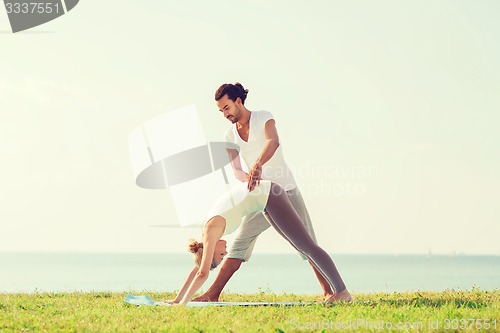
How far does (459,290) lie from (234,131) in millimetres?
4250

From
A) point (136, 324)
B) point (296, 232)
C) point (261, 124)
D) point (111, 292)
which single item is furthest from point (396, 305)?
Result: point (111, 292)

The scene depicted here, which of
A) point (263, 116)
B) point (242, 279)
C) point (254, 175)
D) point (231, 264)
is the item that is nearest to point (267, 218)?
point (254, 175)

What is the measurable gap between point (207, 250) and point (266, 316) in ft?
3.96

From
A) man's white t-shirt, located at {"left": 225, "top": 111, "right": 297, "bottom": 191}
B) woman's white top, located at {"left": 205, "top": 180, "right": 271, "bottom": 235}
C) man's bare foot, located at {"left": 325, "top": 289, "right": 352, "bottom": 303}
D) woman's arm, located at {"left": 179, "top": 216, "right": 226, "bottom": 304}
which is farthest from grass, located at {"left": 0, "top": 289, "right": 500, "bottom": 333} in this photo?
man's white t-shirt, located at {"left": 225, "top": 111, "right": 297, "bottom": 191}

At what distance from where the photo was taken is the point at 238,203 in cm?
812

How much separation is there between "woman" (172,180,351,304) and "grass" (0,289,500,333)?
0.45 metres

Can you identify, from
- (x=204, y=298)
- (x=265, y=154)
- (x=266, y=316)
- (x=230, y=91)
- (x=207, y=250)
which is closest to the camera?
(x=266, y=316)

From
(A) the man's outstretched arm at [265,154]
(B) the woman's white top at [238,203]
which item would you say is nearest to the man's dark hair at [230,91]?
(A) the man's outstretched arm at [265,154]

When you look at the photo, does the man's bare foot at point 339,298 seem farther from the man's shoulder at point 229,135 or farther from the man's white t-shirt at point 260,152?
the man's shoulder at point 229,135

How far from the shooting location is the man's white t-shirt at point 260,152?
8344 millimetres

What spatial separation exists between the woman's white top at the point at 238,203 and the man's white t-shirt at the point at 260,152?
281mm

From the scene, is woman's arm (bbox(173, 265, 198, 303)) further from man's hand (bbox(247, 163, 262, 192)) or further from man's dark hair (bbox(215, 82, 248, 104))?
man's dark hair (bbox(215, 82, 248, 104))

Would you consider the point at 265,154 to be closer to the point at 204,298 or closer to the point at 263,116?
the point at 263,116

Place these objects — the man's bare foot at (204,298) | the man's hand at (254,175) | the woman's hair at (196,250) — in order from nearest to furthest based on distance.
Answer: the man's hand at (254,175) → the woman's hair at (196,250) → the man's bare foot at (204,298)
